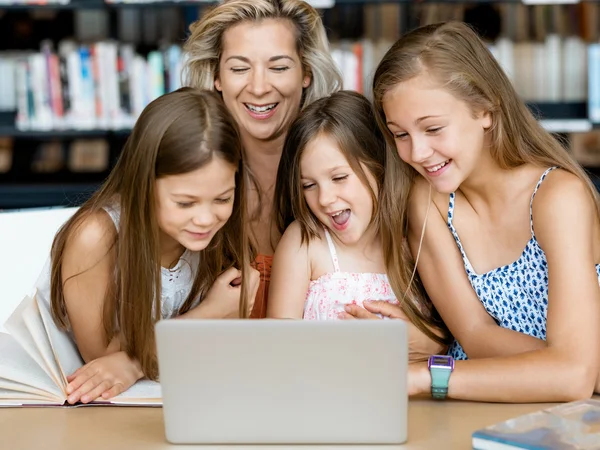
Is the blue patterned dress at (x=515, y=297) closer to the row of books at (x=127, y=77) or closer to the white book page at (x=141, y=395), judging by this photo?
the white book page at (x=141, y=395)

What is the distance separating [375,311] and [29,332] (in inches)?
26.2

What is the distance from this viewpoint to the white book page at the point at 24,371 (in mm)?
1390

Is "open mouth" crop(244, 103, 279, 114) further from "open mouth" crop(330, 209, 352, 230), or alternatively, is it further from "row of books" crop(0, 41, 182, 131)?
"row of books" crop(0, 41, 182, 131)

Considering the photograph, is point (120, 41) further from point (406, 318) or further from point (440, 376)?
point (440, 376)

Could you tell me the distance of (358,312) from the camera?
1714 millimetres

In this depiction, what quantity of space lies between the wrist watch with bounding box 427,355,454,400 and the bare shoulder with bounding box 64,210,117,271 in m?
0.66

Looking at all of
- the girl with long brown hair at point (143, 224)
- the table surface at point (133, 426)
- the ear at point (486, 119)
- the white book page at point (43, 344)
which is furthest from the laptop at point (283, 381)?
the ear at point (486, 119)

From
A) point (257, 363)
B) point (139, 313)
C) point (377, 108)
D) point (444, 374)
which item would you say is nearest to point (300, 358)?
point (257, 363)

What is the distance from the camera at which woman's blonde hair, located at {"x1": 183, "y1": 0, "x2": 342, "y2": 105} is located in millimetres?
2152

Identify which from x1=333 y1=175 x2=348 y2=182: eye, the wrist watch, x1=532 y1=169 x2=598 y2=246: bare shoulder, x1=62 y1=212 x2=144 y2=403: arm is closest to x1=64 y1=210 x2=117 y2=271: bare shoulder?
x1=62 y1=212 x2=144 y2=403: arm

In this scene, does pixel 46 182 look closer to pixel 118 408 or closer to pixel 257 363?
pixel 118 408

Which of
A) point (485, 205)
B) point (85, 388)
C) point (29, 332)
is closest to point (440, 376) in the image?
point (485, 205)

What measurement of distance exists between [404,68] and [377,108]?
114mm

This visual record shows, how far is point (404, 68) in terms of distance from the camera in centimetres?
160
